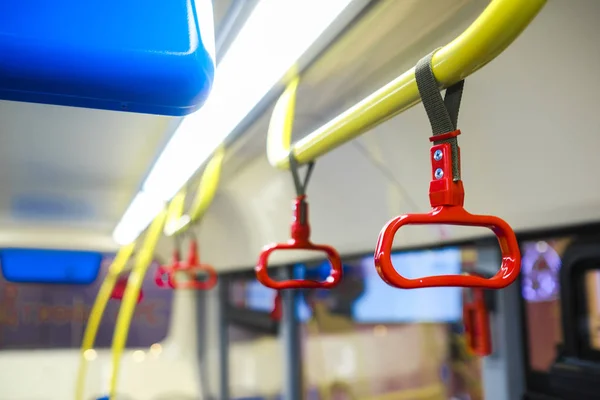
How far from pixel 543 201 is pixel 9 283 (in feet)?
15.7

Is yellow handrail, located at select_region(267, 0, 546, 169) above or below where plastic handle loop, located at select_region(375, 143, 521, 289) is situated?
above

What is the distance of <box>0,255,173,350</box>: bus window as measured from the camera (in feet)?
16.9

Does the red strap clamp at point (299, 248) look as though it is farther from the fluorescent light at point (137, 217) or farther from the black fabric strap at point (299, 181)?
the fluorescent light at point (137, 217)

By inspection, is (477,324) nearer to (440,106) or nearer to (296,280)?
(296,280)

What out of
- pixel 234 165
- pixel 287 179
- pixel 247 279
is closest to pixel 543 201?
pixel 287 179

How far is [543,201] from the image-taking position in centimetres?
159

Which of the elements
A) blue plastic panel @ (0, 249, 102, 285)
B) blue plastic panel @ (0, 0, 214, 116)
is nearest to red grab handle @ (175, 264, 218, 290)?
blue plastic panel @ (0, 0, 214, 116)

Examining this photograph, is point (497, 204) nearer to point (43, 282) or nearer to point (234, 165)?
point (234, 165)

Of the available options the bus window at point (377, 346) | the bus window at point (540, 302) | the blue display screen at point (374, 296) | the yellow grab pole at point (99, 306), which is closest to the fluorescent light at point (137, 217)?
the yellow grab pole at point (99, 306)

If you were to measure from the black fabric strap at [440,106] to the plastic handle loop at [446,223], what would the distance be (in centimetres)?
1

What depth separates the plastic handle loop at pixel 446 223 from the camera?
772 mm

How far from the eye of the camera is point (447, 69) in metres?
0.79

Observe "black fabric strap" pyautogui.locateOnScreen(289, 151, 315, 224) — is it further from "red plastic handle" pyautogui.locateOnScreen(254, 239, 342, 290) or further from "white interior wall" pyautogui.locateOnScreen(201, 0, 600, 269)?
"white interior wall" pyautogui.locateOnScreen(201, 0, 600, 269)

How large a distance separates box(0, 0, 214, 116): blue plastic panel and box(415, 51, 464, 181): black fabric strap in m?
0.29
